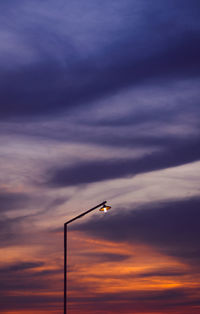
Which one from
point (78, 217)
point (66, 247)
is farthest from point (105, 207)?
point (66, 247)

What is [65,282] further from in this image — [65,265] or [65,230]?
[65,230]

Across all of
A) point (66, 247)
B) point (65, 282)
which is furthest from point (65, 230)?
point (65, 282)

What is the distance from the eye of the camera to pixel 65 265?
25.1 meters

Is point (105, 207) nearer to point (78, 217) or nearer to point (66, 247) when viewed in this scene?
point (78, 217)

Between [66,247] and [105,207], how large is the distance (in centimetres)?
315

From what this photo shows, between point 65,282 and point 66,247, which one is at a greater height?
point 66,247

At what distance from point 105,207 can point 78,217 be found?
1.48 meters

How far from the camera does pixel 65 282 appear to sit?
24766 mm

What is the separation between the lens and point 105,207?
24.0 metres

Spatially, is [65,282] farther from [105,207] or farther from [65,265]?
[105,207]

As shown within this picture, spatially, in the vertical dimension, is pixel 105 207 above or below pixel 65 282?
above

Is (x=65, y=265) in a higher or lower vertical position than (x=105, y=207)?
Result: lower

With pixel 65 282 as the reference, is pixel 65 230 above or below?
above

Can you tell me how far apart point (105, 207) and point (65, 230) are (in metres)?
2.78
